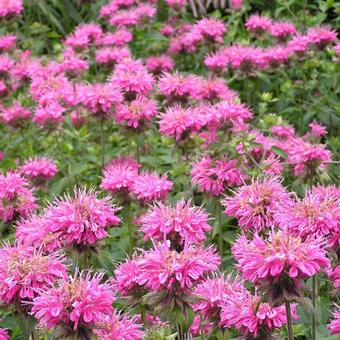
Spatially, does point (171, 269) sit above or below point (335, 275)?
above

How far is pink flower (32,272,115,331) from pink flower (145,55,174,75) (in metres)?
2.75

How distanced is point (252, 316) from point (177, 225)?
1.21 ft

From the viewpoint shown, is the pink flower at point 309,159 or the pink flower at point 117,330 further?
the pink flower at point 309,159

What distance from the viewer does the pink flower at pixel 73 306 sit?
163cm

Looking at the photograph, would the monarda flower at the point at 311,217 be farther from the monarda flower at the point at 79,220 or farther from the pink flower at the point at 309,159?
the pink flower at the point at 309,159

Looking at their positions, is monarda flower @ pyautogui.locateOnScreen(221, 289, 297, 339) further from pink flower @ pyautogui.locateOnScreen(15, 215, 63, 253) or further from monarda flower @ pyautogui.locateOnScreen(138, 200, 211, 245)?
pink flower @ pyautogui.locateOnScreen(15, 215, 63, 253)

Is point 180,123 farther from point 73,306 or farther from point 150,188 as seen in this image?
Answer: point 73,306

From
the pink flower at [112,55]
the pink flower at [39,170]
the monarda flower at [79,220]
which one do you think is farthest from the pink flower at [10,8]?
the monarda flower at [79,220]

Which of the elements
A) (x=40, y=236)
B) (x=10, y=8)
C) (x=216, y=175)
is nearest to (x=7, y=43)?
(x=10, y=8)

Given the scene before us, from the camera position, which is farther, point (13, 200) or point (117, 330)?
point (13, 200)

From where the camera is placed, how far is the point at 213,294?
187 centimetres

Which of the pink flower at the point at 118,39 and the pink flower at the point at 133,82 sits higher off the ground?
the pink flower at the point at 133,82

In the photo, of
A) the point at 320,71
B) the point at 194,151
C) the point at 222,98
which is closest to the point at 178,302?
the point at 194,151

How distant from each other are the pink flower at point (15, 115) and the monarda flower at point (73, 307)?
2101 mm
